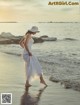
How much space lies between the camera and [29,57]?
24.1 feet

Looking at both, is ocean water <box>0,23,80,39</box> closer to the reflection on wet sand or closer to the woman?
the woman

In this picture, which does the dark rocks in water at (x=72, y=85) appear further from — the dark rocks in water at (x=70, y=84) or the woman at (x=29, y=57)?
the woman at (x=29, y=57)

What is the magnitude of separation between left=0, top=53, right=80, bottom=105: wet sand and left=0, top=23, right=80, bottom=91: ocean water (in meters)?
0.15

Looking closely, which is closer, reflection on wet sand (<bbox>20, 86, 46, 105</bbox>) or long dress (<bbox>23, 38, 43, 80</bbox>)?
reflection on wet sand (<bbox>20, 86, 46, 105</bbox>)

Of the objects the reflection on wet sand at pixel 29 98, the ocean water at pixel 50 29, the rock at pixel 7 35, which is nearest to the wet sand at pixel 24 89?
the reflection on wet sand at pixel 29 98

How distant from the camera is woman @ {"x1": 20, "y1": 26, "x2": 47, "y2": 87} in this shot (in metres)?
7.28

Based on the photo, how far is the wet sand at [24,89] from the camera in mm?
6953

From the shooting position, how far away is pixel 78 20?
726 cm

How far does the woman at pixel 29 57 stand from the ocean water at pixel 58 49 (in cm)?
7

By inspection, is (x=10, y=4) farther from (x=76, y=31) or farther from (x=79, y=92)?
(x=79, y=92)

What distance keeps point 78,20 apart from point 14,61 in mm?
1092

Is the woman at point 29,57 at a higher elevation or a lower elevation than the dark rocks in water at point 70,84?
higher

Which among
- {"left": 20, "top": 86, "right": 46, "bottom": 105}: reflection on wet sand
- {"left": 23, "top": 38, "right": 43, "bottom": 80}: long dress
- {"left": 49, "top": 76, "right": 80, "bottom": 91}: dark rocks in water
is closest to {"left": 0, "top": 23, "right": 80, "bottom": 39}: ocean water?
{"left": 23, "top": 38, "right": 43, "bottom": 80}: long dress

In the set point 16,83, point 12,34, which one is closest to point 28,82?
point 16,83
